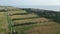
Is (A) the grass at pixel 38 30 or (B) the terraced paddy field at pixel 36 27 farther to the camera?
(B) the terraced paddy field at pixel 36 27

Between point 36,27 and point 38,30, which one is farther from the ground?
point 38,30

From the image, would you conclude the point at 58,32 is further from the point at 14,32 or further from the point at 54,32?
the point at 14,32

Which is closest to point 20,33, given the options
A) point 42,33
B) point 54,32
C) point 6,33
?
point 6,33

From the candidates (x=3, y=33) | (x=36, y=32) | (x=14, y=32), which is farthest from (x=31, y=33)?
(x=3, y=33)

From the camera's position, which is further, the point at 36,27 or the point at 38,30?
the point at 36,27

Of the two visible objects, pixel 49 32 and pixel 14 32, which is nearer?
pixel 14 32

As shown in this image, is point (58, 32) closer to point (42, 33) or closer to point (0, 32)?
point (42, 33)

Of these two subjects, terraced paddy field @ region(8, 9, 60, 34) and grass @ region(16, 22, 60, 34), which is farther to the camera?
terraced paddy field @ region(8, 9, 60, 34)

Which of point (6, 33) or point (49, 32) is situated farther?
point (49, 32)
